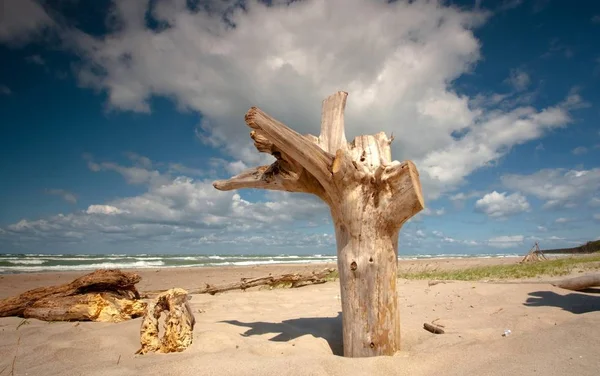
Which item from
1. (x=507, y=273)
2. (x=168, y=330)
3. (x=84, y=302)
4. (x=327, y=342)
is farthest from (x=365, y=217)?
(x=507, y=273)

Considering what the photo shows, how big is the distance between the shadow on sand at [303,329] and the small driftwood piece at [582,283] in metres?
4.67

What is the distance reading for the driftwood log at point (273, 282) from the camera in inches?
351

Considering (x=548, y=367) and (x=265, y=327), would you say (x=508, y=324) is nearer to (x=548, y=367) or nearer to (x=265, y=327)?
(x=548, y=367)

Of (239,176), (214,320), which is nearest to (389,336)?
(239,176)

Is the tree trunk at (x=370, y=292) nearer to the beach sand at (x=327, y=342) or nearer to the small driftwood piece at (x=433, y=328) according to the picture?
the beach sand at (x=327, y=342)

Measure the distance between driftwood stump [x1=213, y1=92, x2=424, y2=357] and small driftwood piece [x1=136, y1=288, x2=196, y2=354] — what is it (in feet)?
5.93

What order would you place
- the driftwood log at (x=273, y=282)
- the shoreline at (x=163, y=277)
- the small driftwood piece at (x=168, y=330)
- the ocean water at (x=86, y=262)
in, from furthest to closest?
the ocean water at (x=86, y=262), the shoreline at (x=163, y=277), the driftwood log at (x=273, y=282), the small driftwood piece at (x=168, y=330)

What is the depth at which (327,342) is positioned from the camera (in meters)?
4.02

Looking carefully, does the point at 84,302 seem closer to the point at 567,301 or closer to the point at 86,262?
the point at 567,301

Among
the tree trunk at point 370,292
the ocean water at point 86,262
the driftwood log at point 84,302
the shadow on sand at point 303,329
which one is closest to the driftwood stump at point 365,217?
the tree trunk at point 370,292

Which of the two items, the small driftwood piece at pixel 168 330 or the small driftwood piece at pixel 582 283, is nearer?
the small driftwood piece at pixel 168 330

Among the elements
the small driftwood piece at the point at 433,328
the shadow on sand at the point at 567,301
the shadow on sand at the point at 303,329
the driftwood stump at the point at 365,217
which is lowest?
the shadow on sand at the point at 303,329

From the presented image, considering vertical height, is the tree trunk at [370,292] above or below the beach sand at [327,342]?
above

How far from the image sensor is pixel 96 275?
570 centimetres
